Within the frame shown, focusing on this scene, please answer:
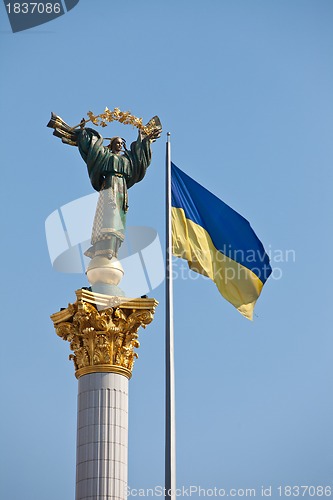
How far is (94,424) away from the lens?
104ft

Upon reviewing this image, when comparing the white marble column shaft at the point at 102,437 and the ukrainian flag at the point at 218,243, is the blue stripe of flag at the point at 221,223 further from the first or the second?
the white marble column shaft at the point at 102,437

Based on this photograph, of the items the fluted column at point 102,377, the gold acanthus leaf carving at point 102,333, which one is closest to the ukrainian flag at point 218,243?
the fluted column at point 102,377

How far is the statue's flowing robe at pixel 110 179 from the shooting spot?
114ft

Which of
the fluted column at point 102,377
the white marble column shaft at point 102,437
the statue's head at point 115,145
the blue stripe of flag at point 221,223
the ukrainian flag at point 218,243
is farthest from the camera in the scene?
the statue's head at point 115,145

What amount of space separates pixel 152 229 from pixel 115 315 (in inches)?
166

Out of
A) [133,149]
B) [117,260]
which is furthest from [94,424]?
[133,149]

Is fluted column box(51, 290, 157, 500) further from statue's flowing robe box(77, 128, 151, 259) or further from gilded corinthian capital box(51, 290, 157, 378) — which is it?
statue's flowing robe box(77, 128, 151, 259)

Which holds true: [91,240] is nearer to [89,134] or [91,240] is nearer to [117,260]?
[117,260]

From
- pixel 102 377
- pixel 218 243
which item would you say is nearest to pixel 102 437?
pixel 102 377

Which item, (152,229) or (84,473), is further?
(152,229)

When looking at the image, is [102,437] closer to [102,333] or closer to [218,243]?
[102,333]

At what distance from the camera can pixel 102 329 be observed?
33000mm

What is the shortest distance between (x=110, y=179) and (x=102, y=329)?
5.39 metres

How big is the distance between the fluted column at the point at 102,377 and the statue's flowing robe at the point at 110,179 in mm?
2229
